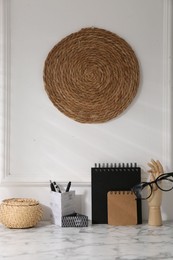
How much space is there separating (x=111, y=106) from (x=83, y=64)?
0.22 metres

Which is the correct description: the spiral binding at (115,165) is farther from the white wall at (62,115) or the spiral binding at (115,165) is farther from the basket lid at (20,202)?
the basket lid at (20,202)

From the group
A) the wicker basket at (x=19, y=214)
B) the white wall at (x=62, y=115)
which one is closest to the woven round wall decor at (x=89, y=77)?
the white wall at (x=62, y=115)

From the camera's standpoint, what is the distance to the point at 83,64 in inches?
69.4

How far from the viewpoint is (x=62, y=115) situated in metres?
1.78

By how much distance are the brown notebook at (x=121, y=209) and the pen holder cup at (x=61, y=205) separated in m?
0.15

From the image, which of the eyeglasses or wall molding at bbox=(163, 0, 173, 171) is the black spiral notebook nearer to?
the eyeglasses

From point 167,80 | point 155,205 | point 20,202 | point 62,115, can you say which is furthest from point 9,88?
point 155,205

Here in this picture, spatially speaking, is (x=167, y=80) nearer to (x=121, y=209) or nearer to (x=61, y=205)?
(x=121, y=209)

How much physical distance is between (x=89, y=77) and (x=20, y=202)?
0.60 m

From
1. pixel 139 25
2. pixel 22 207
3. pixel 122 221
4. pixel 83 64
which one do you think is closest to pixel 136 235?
pixel 122 221

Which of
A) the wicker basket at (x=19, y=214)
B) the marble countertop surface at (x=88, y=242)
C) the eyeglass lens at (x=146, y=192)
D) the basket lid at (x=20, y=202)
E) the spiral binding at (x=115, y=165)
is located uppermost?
the spiral binding at (x=115, y=165)

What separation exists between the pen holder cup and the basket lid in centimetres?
7

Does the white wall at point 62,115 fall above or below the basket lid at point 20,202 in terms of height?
above

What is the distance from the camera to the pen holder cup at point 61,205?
1.64 meters
